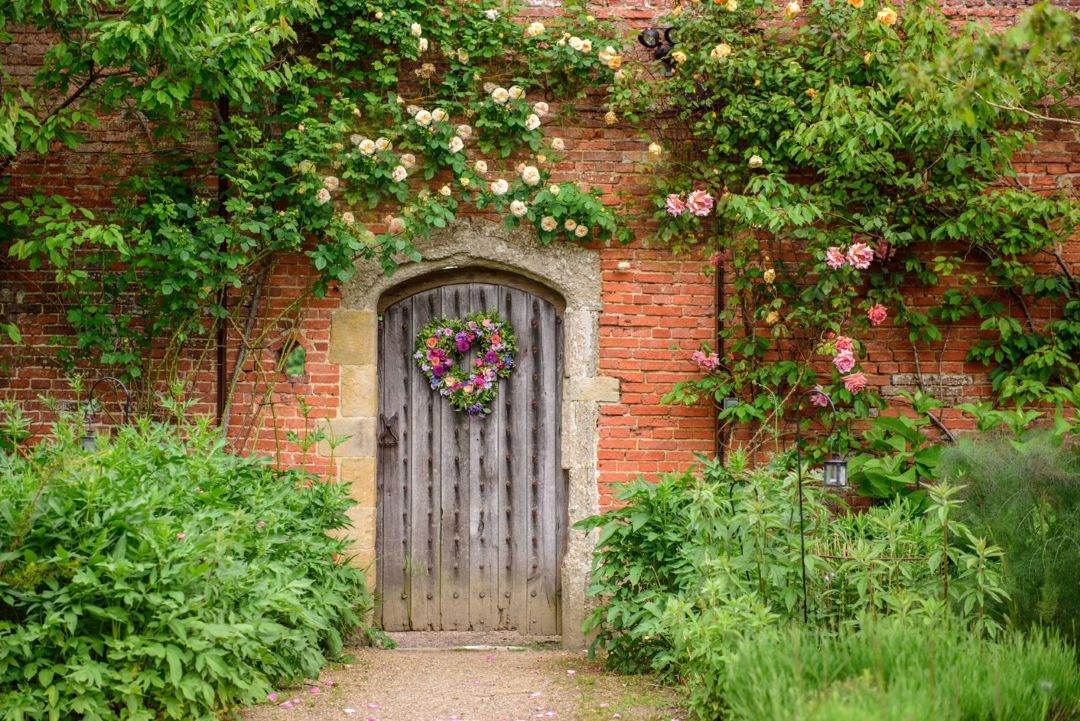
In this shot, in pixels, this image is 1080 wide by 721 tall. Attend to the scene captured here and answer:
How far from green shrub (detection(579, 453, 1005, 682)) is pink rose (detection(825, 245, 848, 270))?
53.9 inches

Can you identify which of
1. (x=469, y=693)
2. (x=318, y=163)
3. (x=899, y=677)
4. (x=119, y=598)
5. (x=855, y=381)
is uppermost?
(x=318, y=163)

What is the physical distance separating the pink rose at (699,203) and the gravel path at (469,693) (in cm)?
265

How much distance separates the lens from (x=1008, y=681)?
3.41 metres

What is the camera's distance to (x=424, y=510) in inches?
263

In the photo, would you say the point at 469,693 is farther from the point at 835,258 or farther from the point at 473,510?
the point at 835,258

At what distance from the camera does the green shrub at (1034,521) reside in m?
4.24

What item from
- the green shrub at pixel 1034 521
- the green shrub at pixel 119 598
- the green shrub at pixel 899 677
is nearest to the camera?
the green shrub at pixel 899 677

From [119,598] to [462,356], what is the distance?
10.3ft

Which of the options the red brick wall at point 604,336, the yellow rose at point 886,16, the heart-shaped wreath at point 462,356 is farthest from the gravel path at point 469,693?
the yellow rose at point 886,16

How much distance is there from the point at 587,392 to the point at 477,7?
2.42m

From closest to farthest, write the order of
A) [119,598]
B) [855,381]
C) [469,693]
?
[119,598] < [469,693] < [855,381]

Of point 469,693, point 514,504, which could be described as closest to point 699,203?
point 514,504

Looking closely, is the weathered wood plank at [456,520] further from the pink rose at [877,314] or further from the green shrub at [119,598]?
the pink rose at [877,314]

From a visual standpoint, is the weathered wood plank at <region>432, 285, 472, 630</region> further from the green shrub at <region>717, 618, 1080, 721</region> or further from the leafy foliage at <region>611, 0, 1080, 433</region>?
the green shrub at <region>717, 618, 1080, 721</region>
